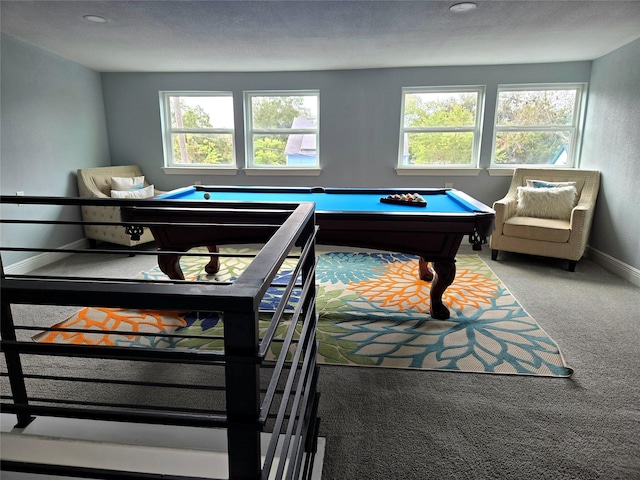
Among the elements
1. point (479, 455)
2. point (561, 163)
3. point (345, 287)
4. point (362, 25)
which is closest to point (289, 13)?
point (362, 25)

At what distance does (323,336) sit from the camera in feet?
8.23

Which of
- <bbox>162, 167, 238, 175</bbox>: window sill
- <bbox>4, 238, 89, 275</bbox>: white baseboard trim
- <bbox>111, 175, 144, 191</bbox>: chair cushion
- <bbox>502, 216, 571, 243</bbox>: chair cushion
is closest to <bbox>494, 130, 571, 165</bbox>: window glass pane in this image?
<bbox>502, 216, 571, 243</bbox>: chair cushion

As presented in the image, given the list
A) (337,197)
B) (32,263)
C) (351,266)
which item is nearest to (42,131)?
(32,263)

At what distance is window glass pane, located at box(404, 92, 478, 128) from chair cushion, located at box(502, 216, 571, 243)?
146 cm

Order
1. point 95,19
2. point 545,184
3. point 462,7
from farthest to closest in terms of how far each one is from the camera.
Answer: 1. point 545,184
2. point 95,19
3. point 462,7

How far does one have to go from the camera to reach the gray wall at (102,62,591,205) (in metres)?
4.70

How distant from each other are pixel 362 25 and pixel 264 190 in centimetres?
158

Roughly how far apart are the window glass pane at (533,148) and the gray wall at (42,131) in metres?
4.96

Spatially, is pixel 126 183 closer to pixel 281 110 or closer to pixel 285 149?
pixel 285 149

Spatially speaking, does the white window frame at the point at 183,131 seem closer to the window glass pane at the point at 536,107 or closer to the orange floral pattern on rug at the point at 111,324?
the orange floral pattern on rug at the point at 111,324

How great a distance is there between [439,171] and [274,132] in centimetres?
214

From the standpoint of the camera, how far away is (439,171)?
15.8 feet

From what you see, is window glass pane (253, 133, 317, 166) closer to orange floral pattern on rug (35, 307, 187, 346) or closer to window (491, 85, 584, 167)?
window (491, 85, 584, 167)

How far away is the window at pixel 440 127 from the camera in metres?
4.78
